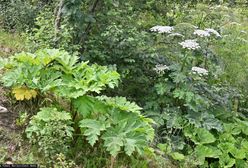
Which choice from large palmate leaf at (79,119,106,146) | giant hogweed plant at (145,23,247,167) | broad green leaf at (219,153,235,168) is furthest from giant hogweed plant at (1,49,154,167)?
broad green leaf at (219,153,235,168)

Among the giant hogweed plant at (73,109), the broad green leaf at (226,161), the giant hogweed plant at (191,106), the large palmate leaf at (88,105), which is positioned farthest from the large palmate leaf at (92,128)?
the broad green leaf at (226,161)

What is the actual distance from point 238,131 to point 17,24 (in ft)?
12.4

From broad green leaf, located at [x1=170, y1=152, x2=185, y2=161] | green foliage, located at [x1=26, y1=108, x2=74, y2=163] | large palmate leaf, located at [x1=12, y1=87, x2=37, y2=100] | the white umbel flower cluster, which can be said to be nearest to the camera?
green foliage, located at [x1=26, y1=108, x2=74, y2=163]

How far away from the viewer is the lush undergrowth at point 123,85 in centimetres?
340

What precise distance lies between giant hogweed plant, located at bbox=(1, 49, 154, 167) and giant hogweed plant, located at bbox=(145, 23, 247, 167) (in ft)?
3.58

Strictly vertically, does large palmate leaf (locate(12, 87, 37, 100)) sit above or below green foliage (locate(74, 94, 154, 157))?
above

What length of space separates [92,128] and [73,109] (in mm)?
435

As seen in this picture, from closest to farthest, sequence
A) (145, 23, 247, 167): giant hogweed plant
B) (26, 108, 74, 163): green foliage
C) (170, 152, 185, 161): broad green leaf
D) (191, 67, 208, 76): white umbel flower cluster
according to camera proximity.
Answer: (26, 108, 74, 163): green foliage, (170, 152, 185, 161): broad green leaf, (191, 67, 208, 76): white umbel flower cluster, (145, 23, 247, 167): giant hogweed plant

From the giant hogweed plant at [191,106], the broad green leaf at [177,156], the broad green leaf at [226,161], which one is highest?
the giant hogweed plant at [191,106]

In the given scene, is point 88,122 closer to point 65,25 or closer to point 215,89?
point 65,25

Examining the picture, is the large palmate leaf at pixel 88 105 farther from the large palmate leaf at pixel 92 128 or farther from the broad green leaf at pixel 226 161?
the broad green leaf at pixel 226 161

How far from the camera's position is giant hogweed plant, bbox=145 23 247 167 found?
15.3ft

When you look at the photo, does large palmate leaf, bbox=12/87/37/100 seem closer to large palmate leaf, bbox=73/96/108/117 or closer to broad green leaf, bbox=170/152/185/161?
large palmate leaf, bbox=73/96/108/117

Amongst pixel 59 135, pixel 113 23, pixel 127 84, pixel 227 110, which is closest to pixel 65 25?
pixel 113 23
